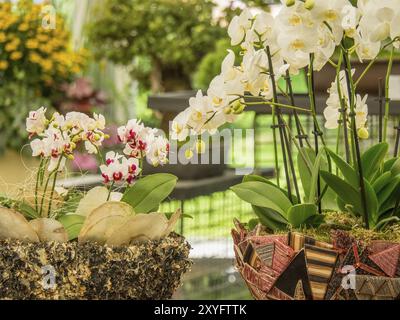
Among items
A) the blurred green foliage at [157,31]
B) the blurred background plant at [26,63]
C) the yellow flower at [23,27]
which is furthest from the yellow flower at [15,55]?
the blurred green foliage at [157,31]

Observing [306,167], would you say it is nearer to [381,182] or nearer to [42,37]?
[381,182]

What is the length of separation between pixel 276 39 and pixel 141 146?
147 mm

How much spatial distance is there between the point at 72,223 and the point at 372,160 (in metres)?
0.27

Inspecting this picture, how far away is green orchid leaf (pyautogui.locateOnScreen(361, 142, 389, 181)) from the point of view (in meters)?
0.73

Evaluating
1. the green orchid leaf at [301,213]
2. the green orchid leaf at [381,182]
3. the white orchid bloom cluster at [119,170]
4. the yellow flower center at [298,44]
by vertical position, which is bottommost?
the green orchid leaf at [301,213]

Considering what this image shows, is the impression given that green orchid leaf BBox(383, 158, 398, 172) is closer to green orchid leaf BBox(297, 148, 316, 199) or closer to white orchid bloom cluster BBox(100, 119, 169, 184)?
green orchid leaf BBox(297, 148, 316, 199)

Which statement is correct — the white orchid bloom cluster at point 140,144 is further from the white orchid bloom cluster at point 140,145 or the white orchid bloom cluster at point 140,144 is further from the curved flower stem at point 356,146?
the curved flower stem at point 356,146

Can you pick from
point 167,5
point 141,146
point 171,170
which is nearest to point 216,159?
point 171,170

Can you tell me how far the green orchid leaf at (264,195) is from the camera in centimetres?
71

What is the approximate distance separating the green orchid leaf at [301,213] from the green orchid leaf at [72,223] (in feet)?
0.58

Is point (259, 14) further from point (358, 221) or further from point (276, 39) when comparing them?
point (358, 221)

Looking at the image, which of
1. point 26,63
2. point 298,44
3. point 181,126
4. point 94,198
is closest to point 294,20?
point 298,44

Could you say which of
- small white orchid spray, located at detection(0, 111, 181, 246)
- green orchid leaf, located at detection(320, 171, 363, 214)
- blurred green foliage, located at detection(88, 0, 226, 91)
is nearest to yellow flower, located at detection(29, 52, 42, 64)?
blurred green foliage, located at detection(88, 0, 226, 91)

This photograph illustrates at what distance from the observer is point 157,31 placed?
15.8 ft
